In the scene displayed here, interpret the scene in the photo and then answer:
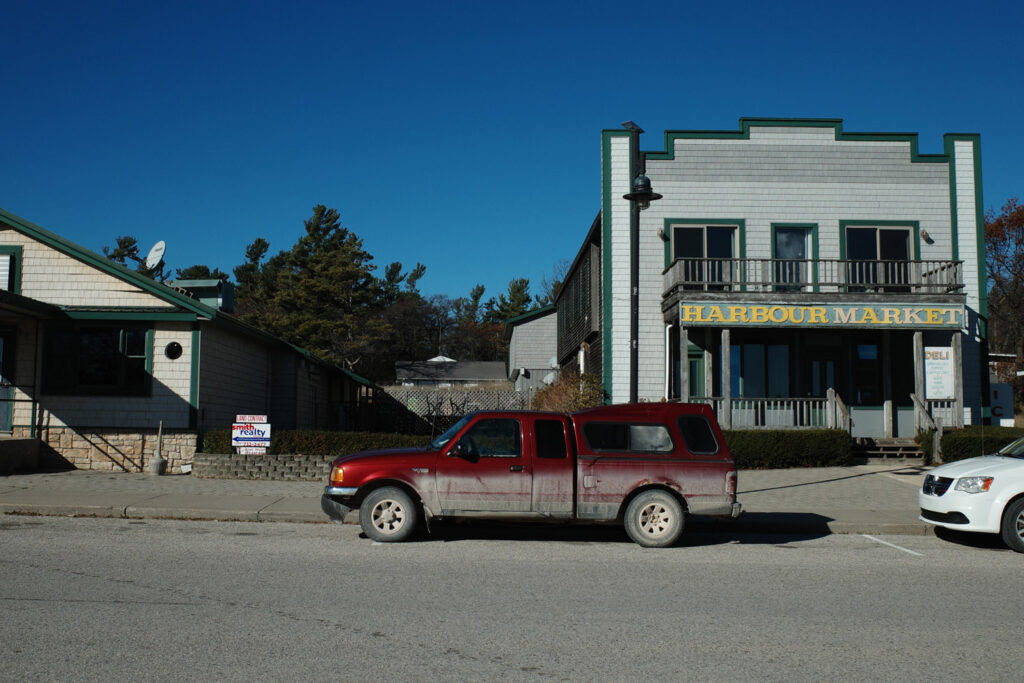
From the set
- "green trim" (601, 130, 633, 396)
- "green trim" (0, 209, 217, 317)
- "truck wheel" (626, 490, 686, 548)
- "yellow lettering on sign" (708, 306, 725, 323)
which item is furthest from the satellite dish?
"truck wheel" (626, 490, 686, 548)

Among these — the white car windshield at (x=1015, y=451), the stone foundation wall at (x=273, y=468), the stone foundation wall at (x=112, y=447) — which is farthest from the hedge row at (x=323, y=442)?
the white car windshield at (x=1015, y=451)

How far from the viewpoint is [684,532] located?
39.1 ft

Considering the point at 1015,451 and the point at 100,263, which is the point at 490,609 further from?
the point at 100,263

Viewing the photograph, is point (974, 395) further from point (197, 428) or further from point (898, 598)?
point (197, 428)

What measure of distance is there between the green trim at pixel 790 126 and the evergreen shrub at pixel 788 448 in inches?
325

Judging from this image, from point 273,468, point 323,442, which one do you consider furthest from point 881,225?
point 273,468

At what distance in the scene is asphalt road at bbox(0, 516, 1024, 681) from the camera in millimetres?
5488

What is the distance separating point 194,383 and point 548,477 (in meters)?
11.0

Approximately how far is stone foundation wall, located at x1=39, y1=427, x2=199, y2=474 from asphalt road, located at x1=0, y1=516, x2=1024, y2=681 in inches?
288

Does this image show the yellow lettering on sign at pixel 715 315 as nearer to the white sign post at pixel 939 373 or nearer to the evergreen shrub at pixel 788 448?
the evergreen shrub at pixel 788 448

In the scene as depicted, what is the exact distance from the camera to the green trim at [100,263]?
60.6 feet

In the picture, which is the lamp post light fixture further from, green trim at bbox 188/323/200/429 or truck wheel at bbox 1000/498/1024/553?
green trim at bbox 188/323/200/429

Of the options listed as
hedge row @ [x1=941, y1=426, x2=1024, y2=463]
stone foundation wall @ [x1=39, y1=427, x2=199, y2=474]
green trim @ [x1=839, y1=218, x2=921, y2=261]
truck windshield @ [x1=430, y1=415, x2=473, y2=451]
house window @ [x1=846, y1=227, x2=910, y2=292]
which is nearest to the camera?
truck windshield @ [x1=430, y1=415, x2=473, y2=451]

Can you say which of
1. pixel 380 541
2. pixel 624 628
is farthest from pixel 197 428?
pixel 624 628
